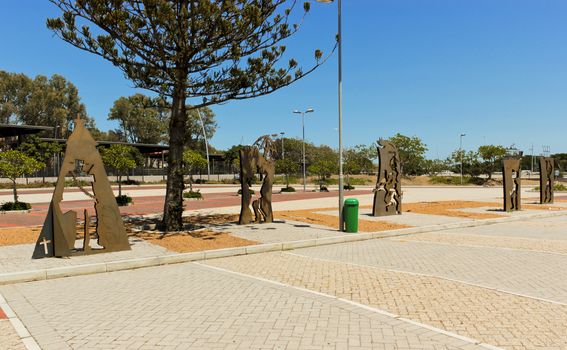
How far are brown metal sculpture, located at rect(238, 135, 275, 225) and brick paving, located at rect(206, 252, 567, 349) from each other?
6.25 m

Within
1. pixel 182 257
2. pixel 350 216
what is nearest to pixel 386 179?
pixel 350 216

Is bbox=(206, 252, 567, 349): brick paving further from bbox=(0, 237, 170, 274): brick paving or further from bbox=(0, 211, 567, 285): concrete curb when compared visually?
bbox=(0, 237, 170, 274): brick paving

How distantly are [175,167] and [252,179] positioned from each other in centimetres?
308

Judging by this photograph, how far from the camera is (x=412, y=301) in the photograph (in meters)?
6.18

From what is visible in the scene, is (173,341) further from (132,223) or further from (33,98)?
(33,98)

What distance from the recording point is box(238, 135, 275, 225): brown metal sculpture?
15273 mm

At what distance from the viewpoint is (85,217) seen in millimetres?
9656

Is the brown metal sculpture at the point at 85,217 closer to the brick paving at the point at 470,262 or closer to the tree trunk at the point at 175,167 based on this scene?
the tree trunk at the point at 175,167

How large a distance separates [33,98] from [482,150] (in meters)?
75.3

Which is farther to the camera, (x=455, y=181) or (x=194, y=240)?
(x=455, y=181)

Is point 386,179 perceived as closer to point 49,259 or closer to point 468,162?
point 49,259

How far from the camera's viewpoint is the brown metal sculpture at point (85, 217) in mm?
9375

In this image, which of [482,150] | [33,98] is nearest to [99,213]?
[482,150]

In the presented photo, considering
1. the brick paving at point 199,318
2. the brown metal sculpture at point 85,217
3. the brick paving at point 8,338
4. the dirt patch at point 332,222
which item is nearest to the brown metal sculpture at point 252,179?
the dirt patch at point 332,222
